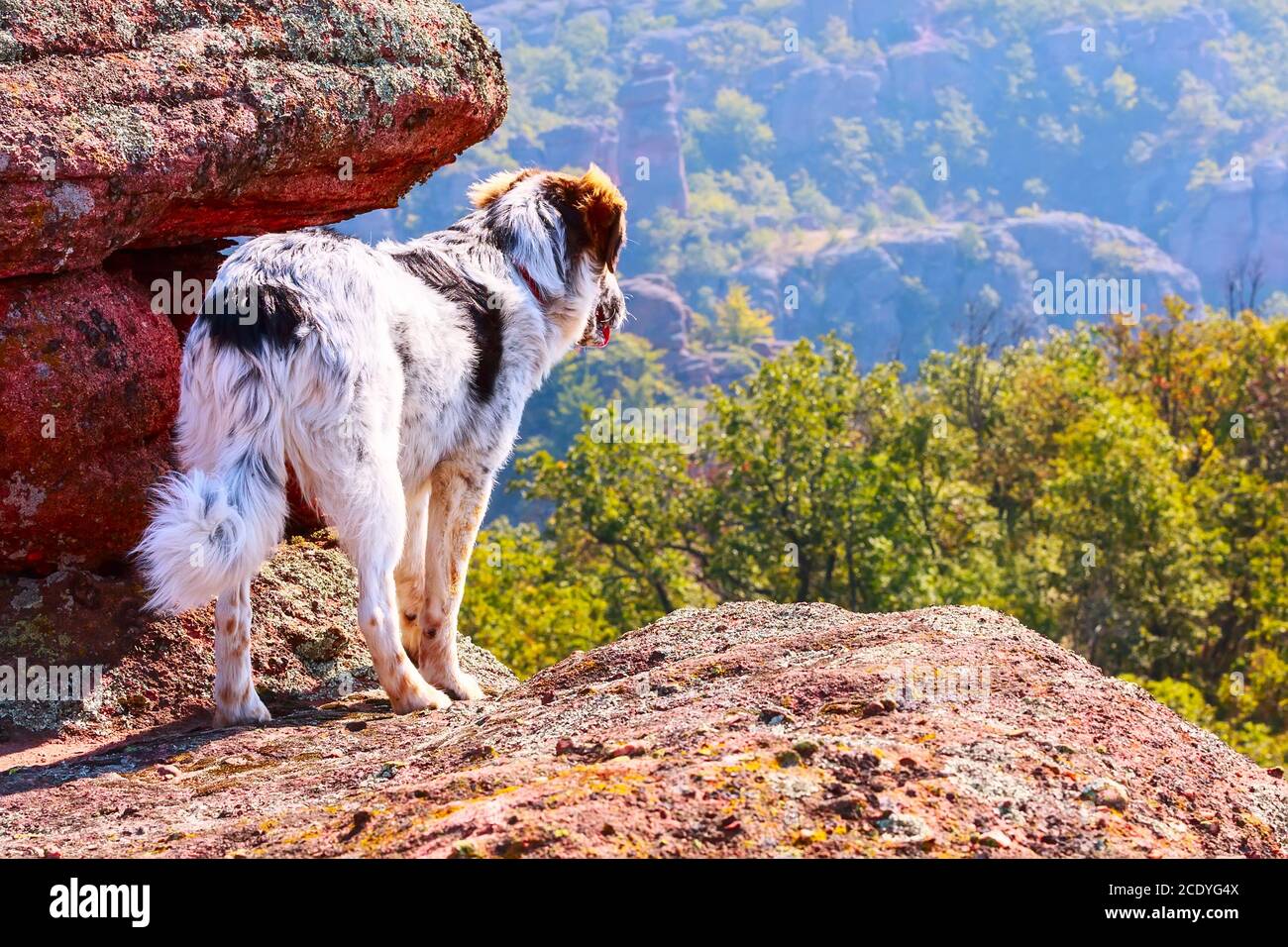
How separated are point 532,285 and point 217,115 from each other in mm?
1712

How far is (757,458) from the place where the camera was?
88.7 feet

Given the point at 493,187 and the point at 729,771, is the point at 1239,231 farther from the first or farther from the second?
the point at 729,771

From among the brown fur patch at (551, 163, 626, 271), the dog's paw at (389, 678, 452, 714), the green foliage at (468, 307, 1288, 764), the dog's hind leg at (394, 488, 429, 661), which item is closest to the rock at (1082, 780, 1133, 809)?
the dog's paw at (389, 678, 452, 714)

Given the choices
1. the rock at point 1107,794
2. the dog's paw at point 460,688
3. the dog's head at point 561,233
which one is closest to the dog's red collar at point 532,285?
the dog's head at point 561,233

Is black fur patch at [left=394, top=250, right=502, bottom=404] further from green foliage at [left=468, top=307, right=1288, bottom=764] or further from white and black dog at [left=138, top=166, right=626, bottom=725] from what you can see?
green foliage at [left=468, top=307, right=1288, bottom=764]

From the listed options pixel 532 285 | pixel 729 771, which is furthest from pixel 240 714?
pixel 729 771

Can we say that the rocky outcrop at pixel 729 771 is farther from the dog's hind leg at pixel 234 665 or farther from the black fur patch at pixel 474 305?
the black fur patch at pixel 474 305

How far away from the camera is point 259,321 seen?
19.1 feet

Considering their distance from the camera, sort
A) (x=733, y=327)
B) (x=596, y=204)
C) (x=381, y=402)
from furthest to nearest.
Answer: (x=733, y=327) → (x=596, y=204) → (x=381, y=402)

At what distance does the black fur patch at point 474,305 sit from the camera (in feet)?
22.6

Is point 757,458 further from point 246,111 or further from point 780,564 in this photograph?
point 246,111

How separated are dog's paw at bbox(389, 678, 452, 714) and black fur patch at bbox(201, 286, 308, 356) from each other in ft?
5.40

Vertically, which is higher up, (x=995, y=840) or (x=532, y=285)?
(x=532, y=285)

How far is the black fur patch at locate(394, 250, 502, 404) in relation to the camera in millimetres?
6879
